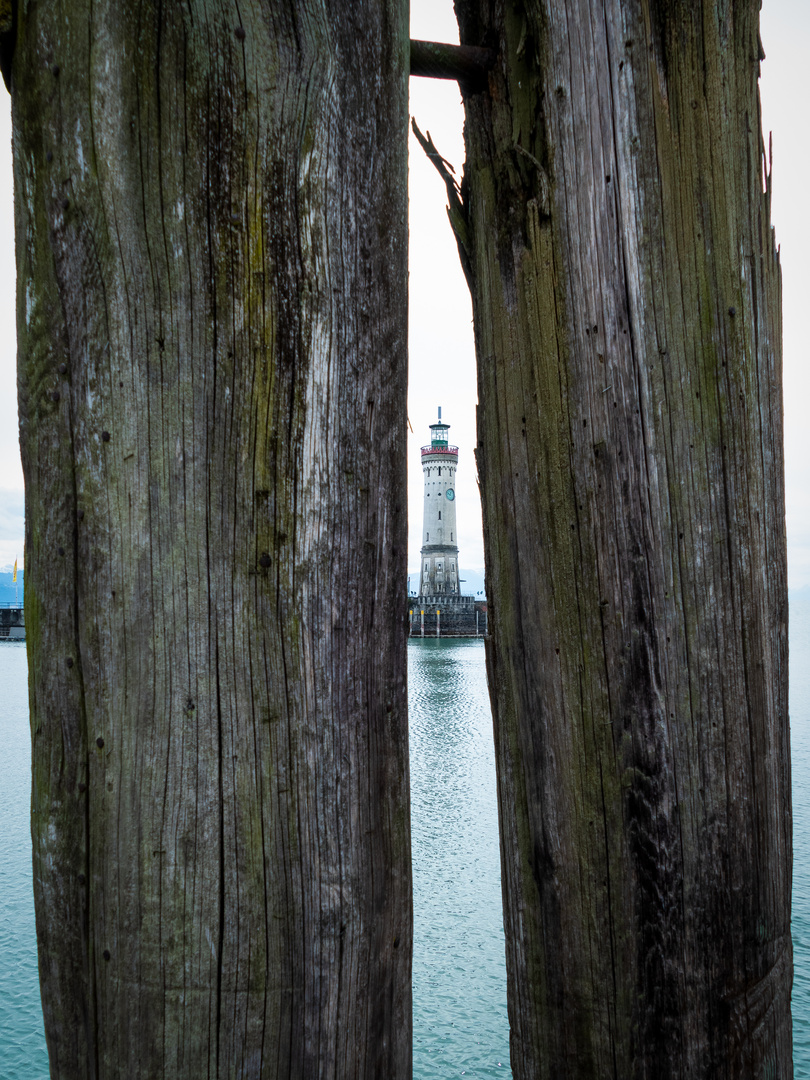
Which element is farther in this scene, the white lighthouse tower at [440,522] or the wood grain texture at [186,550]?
the white lighthouse tower at [440,522]

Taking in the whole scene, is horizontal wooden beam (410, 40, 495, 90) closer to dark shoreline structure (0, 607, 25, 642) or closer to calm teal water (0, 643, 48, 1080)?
calm teal water (0, 643, 48, 1080)

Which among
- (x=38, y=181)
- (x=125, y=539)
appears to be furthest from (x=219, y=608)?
(x=38, y=181)

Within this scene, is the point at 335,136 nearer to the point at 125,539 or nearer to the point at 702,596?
the point at 125,539

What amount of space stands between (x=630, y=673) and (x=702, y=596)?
0.15 meters

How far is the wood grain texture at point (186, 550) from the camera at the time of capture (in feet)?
2.93

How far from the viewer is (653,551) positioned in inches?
43.5

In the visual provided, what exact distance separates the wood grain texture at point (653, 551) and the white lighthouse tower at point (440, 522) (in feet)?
156

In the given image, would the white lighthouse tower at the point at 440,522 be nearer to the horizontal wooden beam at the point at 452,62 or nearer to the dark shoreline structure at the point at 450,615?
the dark shoreline structure at the point at 450,615

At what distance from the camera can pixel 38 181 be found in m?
0.93

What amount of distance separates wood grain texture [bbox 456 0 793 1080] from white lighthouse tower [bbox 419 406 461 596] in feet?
156

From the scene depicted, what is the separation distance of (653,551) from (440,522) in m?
47.9

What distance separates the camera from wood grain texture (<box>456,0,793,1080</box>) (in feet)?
3.59

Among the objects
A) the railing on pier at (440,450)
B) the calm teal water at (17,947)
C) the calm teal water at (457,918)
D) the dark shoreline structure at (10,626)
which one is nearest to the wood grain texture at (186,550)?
the calm teal water at (457,918)

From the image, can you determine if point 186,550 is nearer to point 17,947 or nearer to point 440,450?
point 17,947
